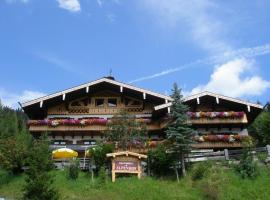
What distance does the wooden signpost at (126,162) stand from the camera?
24.3 metres

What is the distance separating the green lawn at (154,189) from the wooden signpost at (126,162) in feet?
1.97

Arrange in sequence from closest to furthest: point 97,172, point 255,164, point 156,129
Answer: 1. point 255,164
2. point 97,172
3. point 156,129

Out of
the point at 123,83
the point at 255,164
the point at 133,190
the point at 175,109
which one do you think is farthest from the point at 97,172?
the point at 123,83

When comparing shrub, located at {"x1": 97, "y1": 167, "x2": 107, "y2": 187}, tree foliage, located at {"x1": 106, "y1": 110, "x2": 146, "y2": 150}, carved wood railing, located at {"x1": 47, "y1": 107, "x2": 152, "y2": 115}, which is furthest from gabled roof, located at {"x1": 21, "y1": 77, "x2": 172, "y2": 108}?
shrub, located at {"x1": 97, "y1": 167, "x2": 107, "y2": 187}

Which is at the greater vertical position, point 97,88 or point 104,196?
point 97,88

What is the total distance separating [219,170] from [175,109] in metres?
4.27

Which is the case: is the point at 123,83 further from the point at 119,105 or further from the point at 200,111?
the point at 200,111

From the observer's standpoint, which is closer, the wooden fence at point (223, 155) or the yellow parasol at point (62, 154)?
the wooden fence at point (223, 155)

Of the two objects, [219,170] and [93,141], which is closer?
[219,170]

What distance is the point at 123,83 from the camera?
34.7 m

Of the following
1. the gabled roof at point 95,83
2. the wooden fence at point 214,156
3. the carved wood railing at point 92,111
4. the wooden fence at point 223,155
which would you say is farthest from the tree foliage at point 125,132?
the carved wood railing at point 92,111

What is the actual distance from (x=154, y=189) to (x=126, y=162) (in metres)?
2.98

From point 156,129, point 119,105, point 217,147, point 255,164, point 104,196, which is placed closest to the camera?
point 104,196

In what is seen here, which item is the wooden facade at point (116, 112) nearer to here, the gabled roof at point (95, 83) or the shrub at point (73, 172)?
the gabled roof at point (95, 83)
